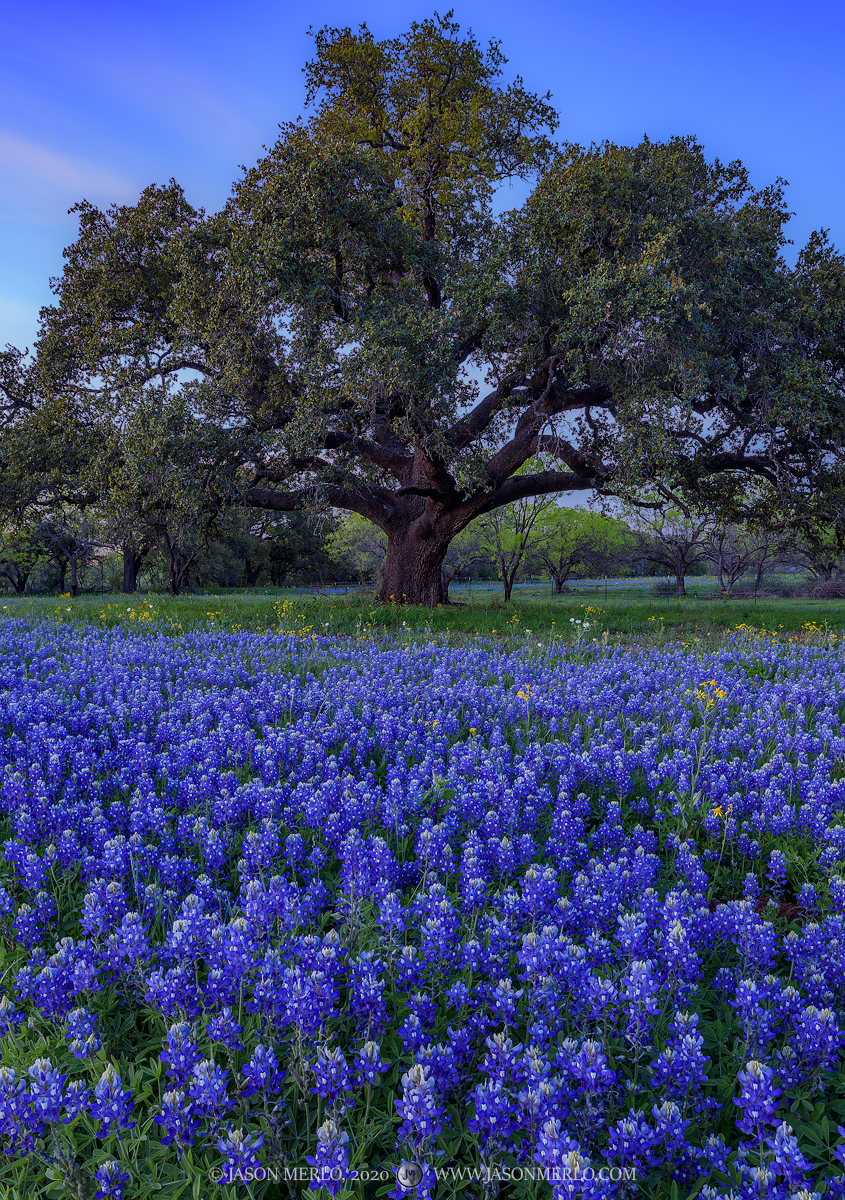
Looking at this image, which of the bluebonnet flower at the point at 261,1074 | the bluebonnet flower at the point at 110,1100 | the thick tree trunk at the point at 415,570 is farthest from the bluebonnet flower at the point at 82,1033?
the thick tree trunk at the point at 415,570

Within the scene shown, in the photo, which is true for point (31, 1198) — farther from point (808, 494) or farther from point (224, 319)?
point (808, 494)

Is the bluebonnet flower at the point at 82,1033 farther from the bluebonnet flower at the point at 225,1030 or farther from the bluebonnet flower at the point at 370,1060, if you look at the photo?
the bluebonnet flower at the point at 370,1060

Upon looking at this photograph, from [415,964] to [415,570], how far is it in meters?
18.4

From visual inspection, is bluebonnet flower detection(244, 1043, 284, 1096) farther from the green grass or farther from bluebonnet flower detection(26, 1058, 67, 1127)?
the green grass

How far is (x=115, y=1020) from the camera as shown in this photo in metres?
2.58

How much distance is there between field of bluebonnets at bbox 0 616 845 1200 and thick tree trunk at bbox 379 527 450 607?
1496cm

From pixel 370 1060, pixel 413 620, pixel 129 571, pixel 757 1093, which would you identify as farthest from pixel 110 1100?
pixel 129 571

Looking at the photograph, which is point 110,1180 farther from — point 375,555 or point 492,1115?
point 375,555

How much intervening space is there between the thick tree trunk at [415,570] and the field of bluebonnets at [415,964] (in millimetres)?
14957

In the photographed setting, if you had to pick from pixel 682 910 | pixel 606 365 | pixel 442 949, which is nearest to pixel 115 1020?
pixel 442 949

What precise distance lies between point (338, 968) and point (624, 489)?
595 inches

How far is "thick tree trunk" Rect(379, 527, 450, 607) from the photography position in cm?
2050

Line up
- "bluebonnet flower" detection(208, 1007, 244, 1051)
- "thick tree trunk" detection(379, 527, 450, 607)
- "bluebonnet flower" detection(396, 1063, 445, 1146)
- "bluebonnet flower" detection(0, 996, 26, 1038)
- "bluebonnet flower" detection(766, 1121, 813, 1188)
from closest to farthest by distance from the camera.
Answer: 1. "bluebonnet flower" detection(766, 1121, 813, 1188)
2. "bluebonnet flower" detection(396, 1063, 445, 1146)
3. "bluebonnet flower" detection(208, 1007, 244, 1051)
4. "bluebonnet flower" detection(0, 996, 26, 1038)
5. "thick tree trunk" detection(379, 527, 450, 607)

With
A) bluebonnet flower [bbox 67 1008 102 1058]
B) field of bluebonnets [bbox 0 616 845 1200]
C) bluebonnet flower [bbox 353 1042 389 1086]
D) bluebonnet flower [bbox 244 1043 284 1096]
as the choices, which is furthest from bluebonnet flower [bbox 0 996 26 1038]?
bluebonnet flower [bbox 353 1042 389 1086]
